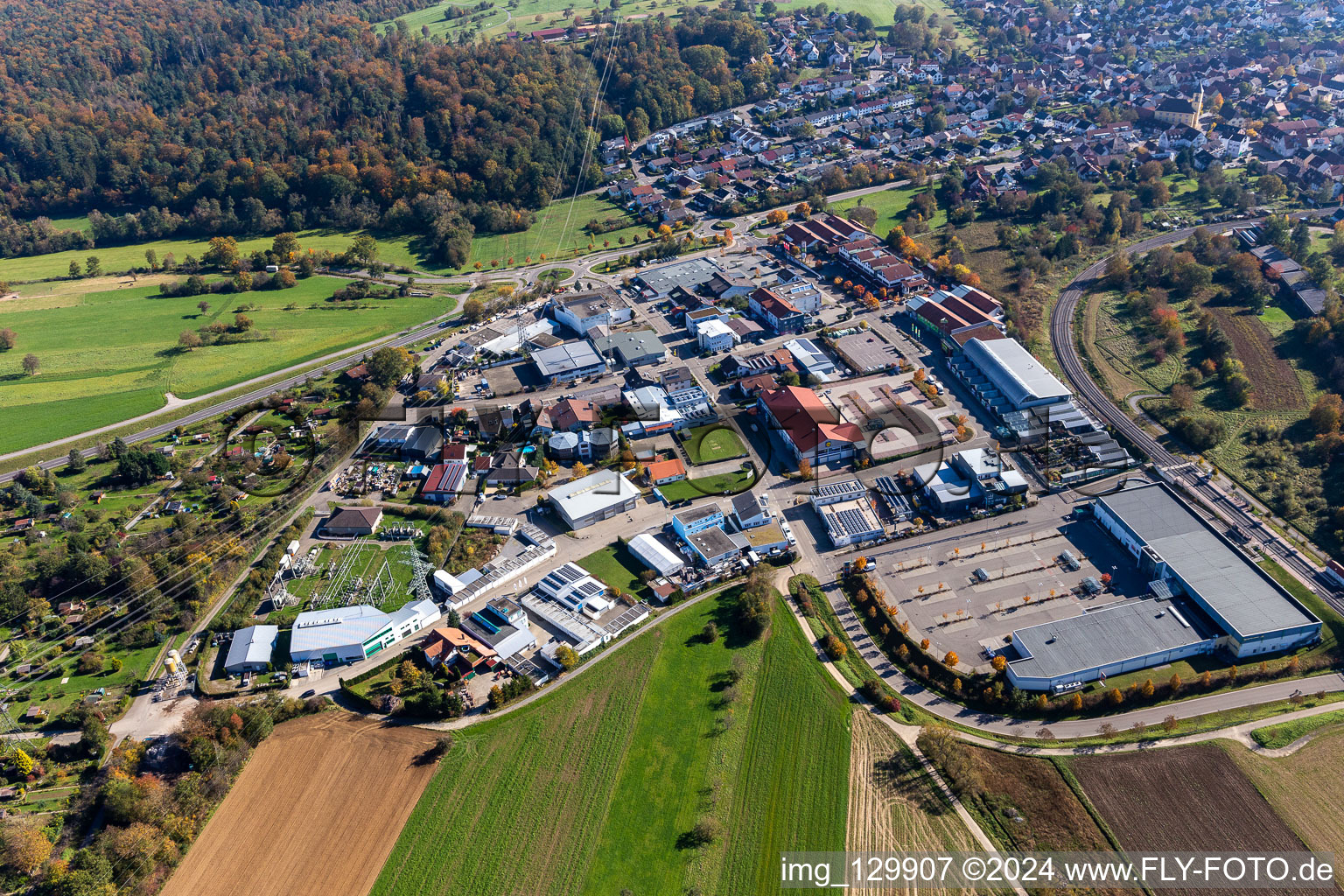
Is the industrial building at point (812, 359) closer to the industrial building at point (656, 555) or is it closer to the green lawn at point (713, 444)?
the green lawn at point (713, 444)

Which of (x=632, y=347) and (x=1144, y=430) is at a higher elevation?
(x=632, y=347)

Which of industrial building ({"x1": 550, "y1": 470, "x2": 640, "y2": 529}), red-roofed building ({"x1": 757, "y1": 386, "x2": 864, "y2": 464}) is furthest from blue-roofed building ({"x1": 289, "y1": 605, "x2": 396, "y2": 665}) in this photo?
red-roofed building ({"x1": 757, "y1": 386, "x2": 864, "y2": 464})

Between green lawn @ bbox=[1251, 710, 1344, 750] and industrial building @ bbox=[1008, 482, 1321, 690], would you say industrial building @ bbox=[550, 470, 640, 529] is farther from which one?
green lawn @ bbox=[1251, 710, 1344, 750]

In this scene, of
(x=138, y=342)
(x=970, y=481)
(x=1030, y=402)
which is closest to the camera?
(x=970, y=481)

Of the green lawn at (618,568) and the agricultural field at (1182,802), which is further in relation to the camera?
the green lawn at (618,568)

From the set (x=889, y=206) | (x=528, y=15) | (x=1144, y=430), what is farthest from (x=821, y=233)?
(x=528, y=15)

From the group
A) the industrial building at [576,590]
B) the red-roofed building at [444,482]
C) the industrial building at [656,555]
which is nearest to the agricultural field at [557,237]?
the red-roofed building at [444,482]

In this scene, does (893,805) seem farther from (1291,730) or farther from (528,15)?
(528,15)
